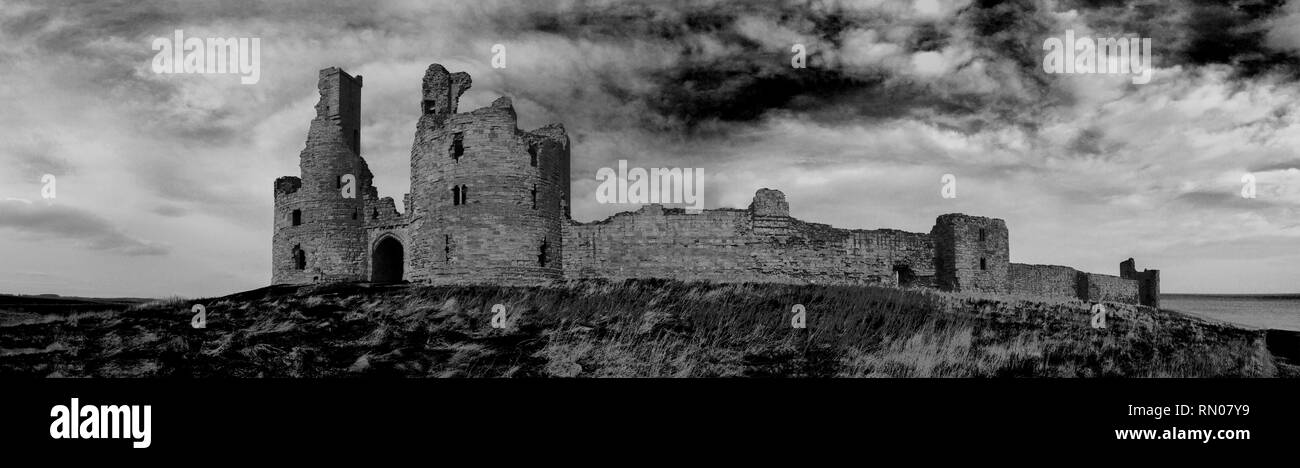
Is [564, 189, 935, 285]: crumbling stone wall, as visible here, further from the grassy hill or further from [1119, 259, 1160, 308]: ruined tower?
[1119, 259, 1160, 308]: ruined tower

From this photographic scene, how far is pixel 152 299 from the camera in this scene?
80.9 feet

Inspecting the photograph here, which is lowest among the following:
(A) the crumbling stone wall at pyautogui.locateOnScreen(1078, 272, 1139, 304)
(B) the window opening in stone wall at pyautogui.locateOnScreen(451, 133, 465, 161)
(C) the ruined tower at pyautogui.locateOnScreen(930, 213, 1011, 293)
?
(A) the crumbling stone wall at pyautogui.locateOnScreen(1078, 272, 1139, 304)

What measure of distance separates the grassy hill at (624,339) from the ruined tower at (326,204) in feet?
33.8

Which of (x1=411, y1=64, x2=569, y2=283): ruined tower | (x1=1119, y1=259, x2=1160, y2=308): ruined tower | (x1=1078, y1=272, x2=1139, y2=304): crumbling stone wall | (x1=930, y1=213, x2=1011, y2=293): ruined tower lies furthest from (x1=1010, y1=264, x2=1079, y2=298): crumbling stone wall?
(x1=411, y1=64, x2=569, y2=283): ruined tower

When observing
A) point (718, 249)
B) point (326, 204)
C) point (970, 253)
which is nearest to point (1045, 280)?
point (970, 253)

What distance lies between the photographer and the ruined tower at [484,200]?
83.6 ft

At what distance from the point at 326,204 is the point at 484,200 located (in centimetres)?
1098

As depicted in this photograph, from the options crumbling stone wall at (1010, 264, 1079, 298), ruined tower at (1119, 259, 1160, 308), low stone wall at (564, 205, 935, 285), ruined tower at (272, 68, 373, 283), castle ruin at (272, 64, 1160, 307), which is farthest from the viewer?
ruined tower at (1119, 259, 1160, 308)

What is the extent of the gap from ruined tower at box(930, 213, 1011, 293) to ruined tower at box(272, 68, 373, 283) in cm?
2279

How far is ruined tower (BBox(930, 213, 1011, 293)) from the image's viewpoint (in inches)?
1241

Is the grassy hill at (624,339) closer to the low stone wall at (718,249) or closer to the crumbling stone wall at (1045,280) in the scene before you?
the low stone wall at (718,249)

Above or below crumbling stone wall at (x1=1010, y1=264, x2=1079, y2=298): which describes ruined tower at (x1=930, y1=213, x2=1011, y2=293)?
above
